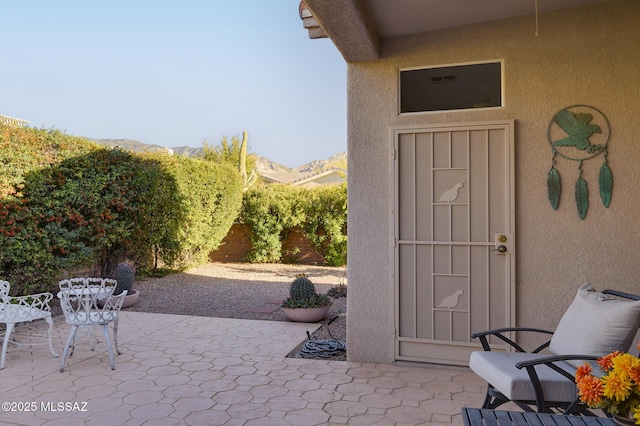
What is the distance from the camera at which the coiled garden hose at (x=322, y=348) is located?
198 inches

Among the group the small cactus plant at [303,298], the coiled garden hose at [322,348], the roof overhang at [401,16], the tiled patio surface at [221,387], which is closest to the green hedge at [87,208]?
the tiled patio surface at [221,387]

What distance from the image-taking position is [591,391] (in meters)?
1.85

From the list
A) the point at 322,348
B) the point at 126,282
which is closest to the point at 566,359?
the point at 322,348

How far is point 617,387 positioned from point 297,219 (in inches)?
448

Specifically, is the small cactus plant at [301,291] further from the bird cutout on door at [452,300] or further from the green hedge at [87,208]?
the green hedge at [87,208]

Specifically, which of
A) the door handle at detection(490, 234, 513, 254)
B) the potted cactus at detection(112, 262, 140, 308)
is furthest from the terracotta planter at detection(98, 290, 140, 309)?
the door handle at detection(490, 234, 513, 254)

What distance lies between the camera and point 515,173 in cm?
441

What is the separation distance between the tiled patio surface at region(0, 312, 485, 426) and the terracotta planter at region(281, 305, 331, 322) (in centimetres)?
92

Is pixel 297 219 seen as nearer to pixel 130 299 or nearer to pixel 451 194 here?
pixel 130 299

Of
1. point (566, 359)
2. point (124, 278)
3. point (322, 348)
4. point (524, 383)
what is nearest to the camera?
point (566, 359)

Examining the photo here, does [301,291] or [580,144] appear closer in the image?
[580,144]

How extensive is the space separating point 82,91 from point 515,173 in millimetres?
24149

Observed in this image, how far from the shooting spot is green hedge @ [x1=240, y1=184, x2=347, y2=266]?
1284 cm

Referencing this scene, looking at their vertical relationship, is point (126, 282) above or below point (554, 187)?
below
